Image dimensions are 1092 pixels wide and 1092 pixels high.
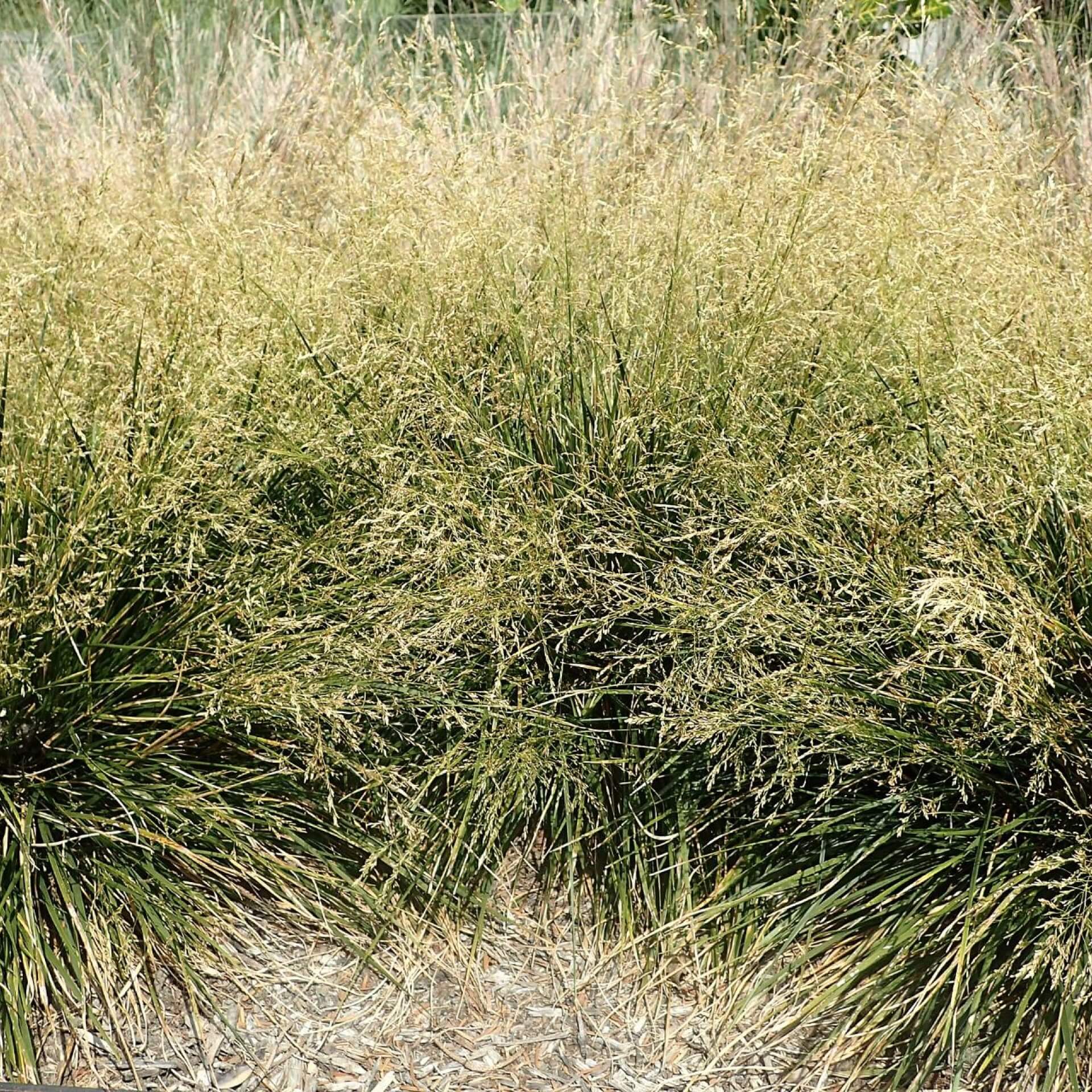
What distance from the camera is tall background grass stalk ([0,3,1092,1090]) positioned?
195 cm

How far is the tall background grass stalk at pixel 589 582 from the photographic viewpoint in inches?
76.7

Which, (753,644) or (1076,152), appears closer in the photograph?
(753,644)

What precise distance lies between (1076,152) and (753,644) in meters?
2.38

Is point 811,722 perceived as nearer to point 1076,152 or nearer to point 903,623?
point 903,623

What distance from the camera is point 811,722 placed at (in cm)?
208

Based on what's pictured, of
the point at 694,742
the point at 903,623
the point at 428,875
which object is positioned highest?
the point at 903,623

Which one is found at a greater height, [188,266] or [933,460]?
[188,266]

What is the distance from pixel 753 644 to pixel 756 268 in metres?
0.79

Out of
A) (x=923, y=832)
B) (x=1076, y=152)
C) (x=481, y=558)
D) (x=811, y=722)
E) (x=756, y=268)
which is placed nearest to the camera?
(x=923, y=832)

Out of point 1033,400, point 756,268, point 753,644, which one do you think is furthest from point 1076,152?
point 753,644

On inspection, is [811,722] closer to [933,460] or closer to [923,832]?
[923,832]

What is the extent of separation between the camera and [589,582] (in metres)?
2.35

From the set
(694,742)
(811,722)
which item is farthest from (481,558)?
(811,722)

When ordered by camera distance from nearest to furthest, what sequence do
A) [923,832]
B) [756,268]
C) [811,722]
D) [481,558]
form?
[923,832] < [811,722] < [481,558] < [756,268]
